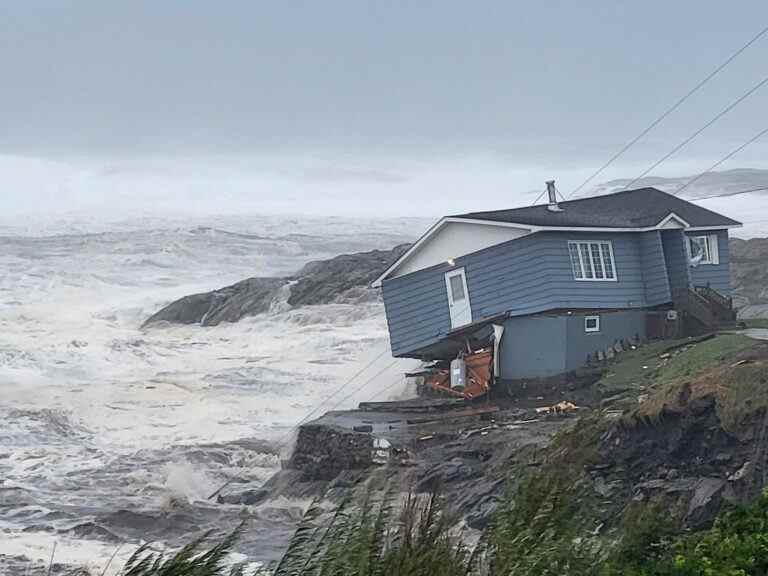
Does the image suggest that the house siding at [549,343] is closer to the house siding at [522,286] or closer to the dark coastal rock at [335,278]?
the house siding at [522,286]

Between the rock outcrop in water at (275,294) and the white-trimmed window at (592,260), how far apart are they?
55.2 feet

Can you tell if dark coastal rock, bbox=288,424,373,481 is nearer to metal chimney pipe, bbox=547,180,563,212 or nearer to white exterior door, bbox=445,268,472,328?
white exterior door, bbox=445,268,472,328

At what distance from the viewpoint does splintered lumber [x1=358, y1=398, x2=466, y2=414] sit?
70.6ft

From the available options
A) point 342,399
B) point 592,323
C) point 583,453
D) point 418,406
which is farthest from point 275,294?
point 583,453

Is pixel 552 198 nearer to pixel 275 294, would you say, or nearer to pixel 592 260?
pixel 592 260

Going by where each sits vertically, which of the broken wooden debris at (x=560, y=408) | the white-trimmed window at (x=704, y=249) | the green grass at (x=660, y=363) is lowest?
the broken wooden debris at (x=560, y=408)

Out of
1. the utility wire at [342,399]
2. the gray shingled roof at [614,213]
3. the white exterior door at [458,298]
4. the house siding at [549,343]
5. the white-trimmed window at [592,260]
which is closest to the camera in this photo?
the house siding at [549,343]

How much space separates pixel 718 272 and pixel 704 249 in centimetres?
58

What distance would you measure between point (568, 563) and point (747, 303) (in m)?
24.8

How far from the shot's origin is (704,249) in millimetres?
25125

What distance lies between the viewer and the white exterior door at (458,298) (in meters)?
23.3

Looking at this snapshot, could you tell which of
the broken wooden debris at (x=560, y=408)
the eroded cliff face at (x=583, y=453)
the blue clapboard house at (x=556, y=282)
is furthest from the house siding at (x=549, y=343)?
the broken wooden debris at (x=560, y=408)

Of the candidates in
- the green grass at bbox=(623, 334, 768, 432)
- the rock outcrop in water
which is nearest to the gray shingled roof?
the green grass at bbox=(623, 334, 768, 432)

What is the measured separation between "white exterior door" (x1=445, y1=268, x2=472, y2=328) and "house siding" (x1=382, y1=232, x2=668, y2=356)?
11cm
